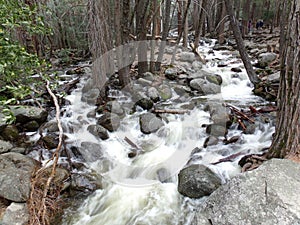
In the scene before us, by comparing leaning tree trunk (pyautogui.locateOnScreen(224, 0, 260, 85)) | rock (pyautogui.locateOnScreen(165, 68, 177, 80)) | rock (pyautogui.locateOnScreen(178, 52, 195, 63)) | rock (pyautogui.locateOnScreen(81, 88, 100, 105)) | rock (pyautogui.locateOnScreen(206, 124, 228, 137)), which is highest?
leaning tree trunk (pyautogui.locateOnScreen(224, 0, 260, 85))

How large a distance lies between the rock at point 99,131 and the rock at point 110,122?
14cm

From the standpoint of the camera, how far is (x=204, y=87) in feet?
22.2

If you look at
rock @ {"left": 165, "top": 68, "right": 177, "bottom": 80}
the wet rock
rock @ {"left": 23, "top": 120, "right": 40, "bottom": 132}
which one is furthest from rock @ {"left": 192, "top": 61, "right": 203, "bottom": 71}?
rock @ {"left": 23, "top": 120, "right": 40, "bottom": 132}

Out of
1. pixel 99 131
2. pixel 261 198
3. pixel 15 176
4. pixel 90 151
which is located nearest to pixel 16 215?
pixel 15 176

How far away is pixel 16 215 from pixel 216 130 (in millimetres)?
3302

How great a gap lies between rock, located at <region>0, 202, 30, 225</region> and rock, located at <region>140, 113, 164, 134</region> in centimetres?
248

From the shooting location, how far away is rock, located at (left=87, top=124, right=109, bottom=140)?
182 inches

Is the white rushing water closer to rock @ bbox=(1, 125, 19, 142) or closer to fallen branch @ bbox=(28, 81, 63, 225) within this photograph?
fallen branch @ bbox=(28, 81, 63, 225)

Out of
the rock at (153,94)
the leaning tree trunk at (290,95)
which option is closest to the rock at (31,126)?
the rock at (153,94)

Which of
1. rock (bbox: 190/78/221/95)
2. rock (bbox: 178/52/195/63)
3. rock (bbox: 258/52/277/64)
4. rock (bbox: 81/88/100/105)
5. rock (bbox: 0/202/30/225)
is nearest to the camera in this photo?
rock (bbox: 0/202/30/225)

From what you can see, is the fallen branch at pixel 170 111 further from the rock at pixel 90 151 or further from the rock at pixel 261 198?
the rock at pixel 261 198

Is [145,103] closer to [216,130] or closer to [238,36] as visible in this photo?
[216,130]

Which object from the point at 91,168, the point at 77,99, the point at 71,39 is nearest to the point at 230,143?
the point at 91,168

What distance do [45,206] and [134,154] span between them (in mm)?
1744
